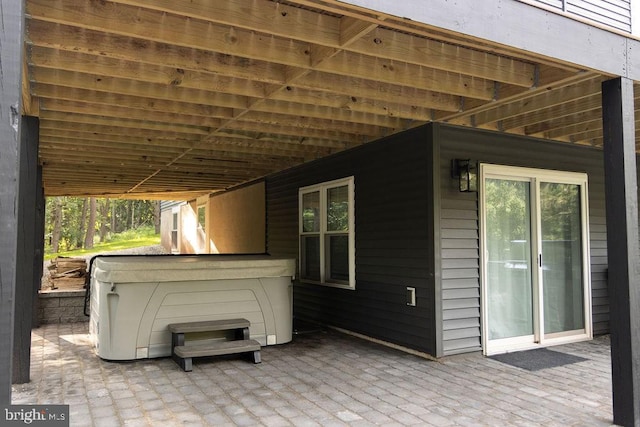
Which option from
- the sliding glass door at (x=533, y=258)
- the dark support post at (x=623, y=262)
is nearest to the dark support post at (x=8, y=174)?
the dark support post at (x=623, y=262)

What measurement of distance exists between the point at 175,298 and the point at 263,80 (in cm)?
248

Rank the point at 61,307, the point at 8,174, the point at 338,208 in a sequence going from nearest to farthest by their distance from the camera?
the point at 8,174, the point at 338,208, the point at 61,307

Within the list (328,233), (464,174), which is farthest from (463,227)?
(328,233)

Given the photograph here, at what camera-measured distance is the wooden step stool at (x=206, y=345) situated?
4391 millimetres

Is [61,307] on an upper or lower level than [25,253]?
lower

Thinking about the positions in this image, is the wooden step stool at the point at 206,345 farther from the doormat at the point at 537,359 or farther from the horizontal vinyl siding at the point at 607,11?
the horizontal vinyl siding at the point at 607,11

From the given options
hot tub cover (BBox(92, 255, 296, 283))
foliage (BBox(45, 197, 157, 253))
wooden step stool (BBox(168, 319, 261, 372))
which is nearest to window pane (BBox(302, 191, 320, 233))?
hot tub cover (BBox(92, 255, 296, 283))

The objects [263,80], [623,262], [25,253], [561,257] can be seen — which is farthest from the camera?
[561,257]

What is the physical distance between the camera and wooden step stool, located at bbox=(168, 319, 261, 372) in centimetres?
439

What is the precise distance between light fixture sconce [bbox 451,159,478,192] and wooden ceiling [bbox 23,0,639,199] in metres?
0.45

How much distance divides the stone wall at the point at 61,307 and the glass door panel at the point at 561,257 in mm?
6363

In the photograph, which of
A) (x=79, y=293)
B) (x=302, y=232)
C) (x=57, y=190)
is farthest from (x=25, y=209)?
(x=57, y=190)

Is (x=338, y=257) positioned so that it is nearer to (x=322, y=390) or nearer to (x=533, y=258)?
(x=533, y=258)

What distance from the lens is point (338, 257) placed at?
6.41 meters
